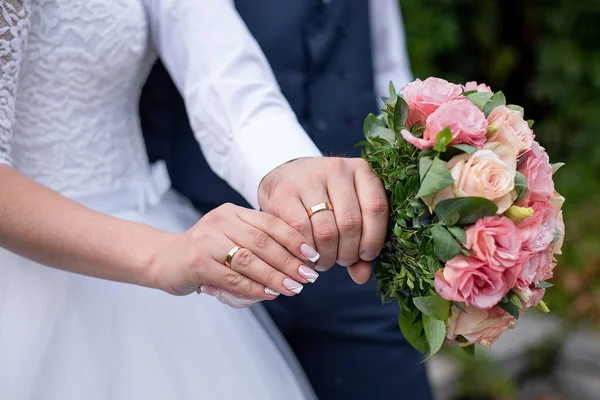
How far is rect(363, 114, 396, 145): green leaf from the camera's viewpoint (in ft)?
3.01

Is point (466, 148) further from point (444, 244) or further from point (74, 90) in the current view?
point (74, 90)

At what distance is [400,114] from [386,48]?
0.72m

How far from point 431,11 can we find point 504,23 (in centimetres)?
66

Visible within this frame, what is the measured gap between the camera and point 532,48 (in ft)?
11.8

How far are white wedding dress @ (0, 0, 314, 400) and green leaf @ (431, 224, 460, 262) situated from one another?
44cm

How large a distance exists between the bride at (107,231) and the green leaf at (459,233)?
0.17 meters

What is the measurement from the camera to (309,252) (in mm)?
860

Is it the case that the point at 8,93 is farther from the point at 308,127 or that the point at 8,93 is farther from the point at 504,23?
the point at 504,23

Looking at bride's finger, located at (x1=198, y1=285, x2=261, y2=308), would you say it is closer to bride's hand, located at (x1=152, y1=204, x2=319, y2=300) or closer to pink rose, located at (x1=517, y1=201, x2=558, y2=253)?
bride's hand, located at (x1=152, y1=204, x2=319, y2=300)

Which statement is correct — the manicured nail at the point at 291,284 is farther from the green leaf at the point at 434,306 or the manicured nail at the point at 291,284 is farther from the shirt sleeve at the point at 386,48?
the shirt sleeve at the point at 386,48

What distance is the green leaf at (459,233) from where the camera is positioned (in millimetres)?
808

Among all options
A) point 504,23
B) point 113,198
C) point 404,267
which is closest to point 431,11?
point 504,23

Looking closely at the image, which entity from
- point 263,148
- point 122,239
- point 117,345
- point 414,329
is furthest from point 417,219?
point 117,345

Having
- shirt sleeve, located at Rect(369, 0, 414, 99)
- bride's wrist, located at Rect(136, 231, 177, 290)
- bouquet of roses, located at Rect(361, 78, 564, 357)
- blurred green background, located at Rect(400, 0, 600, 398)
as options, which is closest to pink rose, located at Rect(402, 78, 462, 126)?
bouquet of roses, located at Rect(361, 78, 564, 357)
